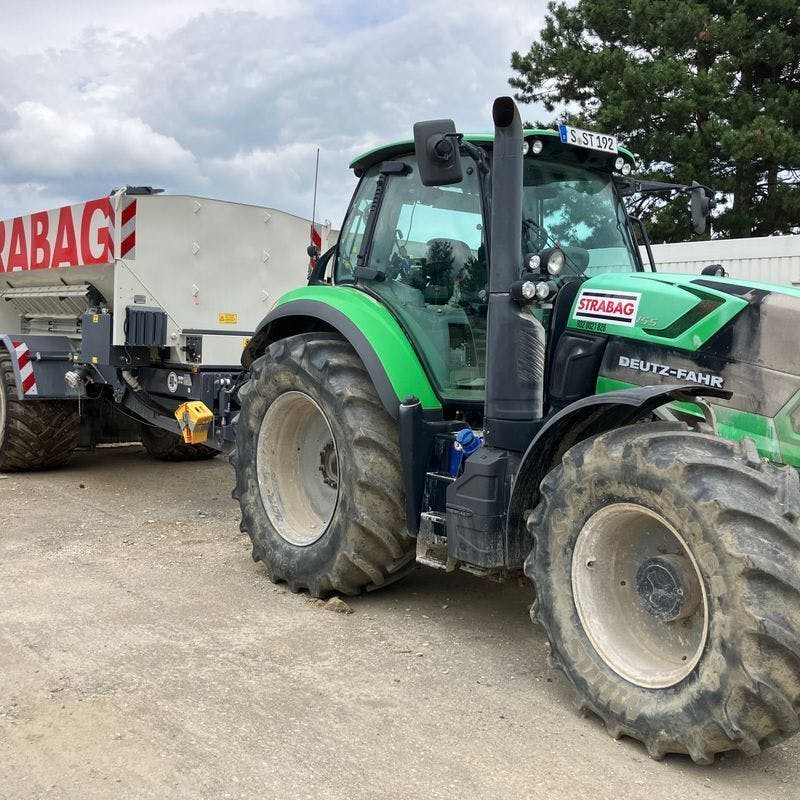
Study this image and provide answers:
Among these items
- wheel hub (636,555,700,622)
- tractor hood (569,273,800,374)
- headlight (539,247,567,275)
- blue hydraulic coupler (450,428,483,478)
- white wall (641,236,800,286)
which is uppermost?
white wall (641,236,800,286)

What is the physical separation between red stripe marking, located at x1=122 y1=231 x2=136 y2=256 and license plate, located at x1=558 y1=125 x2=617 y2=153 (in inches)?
162

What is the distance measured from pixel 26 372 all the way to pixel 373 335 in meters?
4.73

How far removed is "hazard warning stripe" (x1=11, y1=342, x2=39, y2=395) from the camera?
7949 millimetres

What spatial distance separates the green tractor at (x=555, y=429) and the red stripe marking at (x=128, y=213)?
7.87 feet

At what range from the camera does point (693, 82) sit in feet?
45.8

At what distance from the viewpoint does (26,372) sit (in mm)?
7965

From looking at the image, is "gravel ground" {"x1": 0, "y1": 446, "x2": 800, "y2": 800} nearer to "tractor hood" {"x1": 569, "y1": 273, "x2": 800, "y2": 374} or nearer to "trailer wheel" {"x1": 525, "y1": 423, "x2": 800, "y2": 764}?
"trailer wheel" {"x1": 525, "y1": 423, "x2": 800, "y2": 764}

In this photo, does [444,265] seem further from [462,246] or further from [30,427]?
[30,427]

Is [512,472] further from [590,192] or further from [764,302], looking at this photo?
[590,192]

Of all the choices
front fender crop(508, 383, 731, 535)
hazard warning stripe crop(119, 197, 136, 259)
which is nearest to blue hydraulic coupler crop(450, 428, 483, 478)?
front fender crop(508, 383, 731, 535)

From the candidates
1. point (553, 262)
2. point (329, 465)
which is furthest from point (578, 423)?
point (329, 465)

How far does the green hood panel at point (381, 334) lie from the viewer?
14.3 ft

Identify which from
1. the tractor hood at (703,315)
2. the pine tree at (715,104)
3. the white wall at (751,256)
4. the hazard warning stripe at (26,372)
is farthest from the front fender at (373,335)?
the pine tree at (715,104)

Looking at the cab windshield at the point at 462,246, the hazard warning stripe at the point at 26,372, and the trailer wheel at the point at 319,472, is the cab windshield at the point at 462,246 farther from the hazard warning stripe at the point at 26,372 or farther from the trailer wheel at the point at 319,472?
the hazard warning stripe at the point at 26,372
